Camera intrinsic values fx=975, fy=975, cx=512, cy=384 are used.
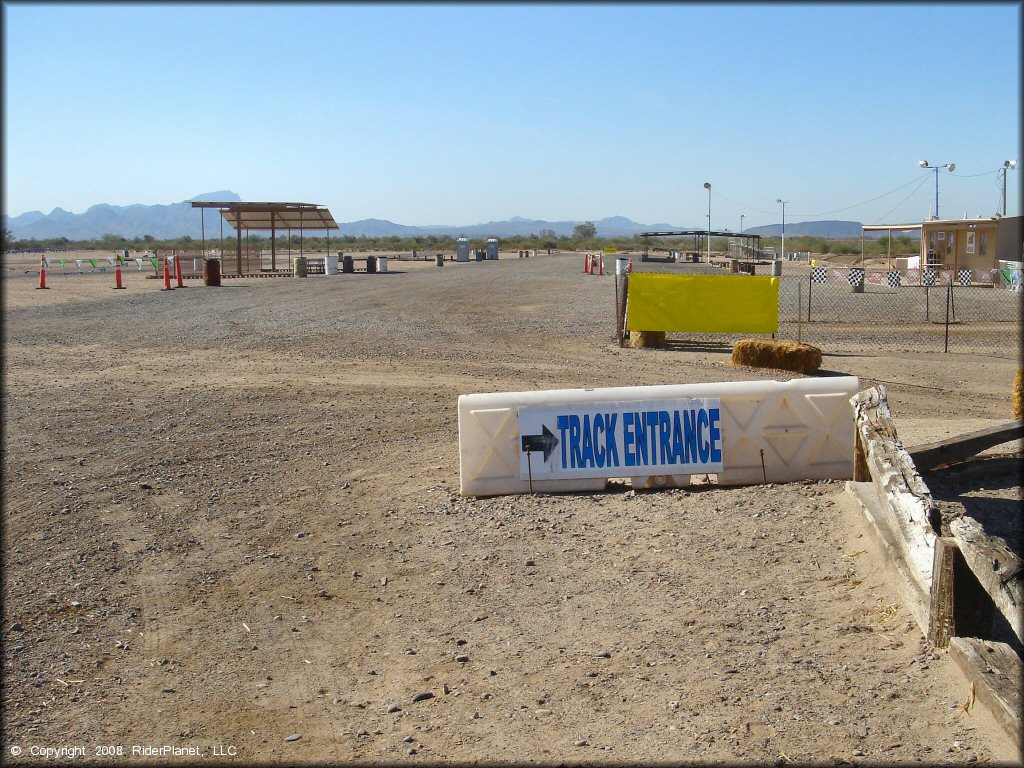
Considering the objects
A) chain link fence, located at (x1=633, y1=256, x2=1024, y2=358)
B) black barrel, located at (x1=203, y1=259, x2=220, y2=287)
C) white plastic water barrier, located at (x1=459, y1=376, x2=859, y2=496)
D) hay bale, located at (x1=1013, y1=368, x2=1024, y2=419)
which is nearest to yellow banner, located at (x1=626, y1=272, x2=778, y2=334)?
chain link fence, located at (x1=633, y1=256, x2=1024, y2=358)

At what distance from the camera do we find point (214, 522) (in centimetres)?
786

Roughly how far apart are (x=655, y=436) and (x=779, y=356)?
8.40 m

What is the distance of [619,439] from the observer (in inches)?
319

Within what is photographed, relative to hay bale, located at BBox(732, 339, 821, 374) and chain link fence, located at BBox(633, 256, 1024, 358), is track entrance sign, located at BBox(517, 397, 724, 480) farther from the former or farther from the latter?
chain link fence, located at BBox(633, 256, 1024, 358)

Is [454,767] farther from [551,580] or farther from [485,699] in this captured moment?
[551,580]

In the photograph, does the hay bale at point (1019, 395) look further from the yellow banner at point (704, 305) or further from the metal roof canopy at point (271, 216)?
the metal roof canopy at point (271, 216)

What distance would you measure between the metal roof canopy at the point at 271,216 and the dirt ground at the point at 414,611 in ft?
→ 121

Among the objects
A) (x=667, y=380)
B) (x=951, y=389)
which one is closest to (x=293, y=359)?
(x=667, y=380)

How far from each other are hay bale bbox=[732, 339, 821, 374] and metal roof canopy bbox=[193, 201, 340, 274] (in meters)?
34.9

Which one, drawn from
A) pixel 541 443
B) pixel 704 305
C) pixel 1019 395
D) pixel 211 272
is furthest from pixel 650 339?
pixel 211 272

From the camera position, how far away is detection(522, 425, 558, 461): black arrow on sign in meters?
8.14

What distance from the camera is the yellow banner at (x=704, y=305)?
60.5 ft

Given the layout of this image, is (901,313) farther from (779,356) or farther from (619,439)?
(619,439)

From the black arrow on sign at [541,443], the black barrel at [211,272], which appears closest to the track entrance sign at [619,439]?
the black arrow on sign at [541,443]
